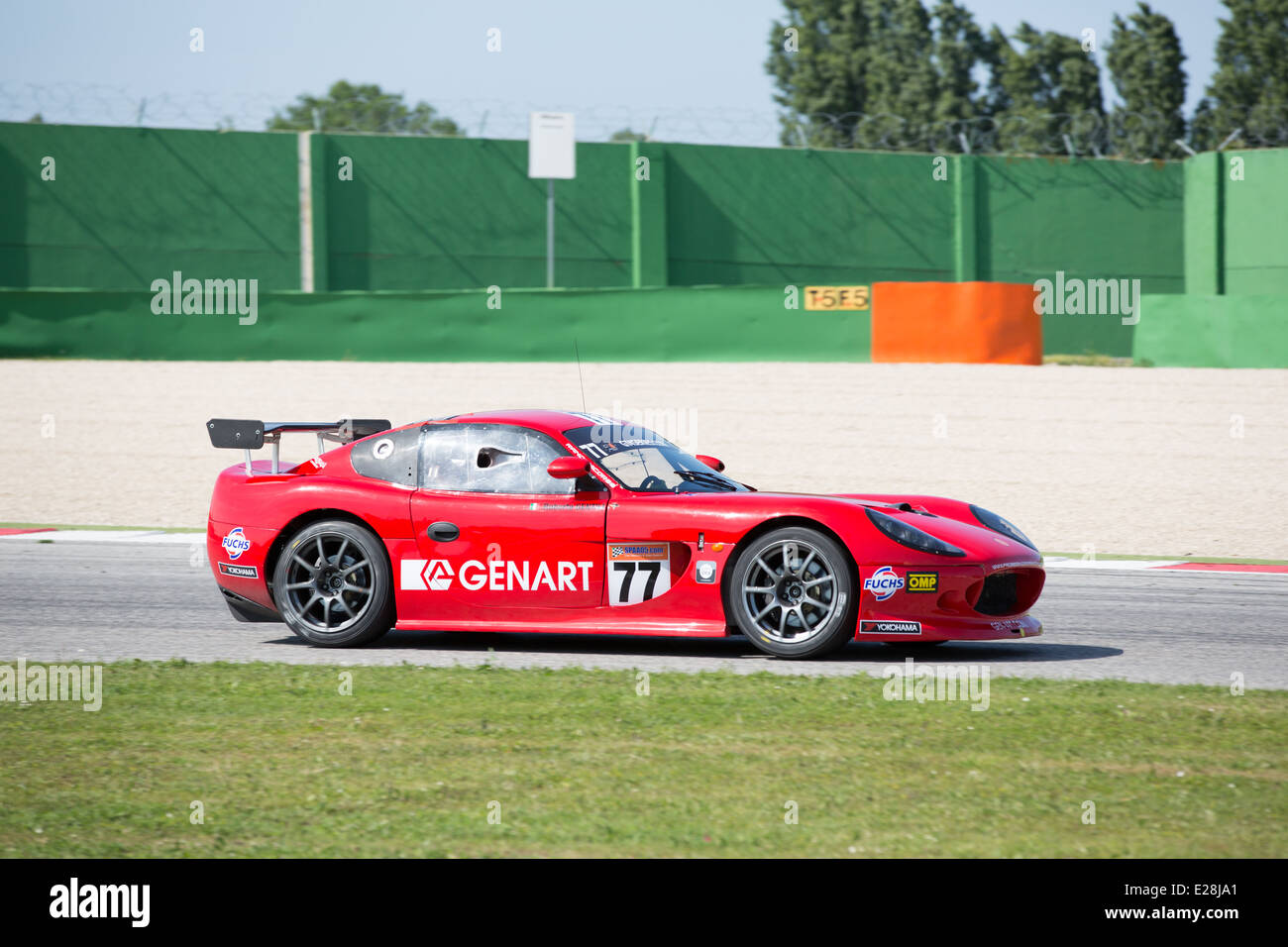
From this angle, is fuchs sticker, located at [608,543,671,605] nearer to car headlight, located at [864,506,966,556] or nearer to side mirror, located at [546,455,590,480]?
side mirror, located at [546,455,590,480]

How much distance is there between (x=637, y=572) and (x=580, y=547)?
0.31 metres

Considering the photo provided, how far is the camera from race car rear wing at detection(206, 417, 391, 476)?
8.27 metres

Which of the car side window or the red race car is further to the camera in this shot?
the car side window

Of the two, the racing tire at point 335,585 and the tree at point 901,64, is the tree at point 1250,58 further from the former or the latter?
the racing tire at point 335,585

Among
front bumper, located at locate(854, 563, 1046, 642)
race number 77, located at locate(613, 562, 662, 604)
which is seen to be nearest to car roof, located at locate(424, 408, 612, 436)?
race number 77, located at locate(613, 562, 662, 604)

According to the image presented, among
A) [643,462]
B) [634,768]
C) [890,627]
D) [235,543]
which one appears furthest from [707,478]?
[634,768]

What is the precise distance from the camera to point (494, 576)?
7.73 m

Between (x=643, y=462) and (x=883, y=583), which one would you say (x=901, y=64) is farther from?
(x=883, y=583)

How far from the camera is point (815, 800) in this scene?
4.89m

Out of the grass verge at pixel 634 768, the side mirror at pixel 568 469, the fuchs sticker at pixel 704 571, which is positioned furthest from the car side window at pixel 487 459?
the grass verge at pixel 634 768

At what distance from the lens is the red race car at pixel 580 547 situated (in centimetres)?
732

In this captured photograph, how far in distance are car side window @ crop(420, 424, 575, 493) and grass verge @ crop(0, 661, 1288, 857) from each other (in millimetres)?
1206
